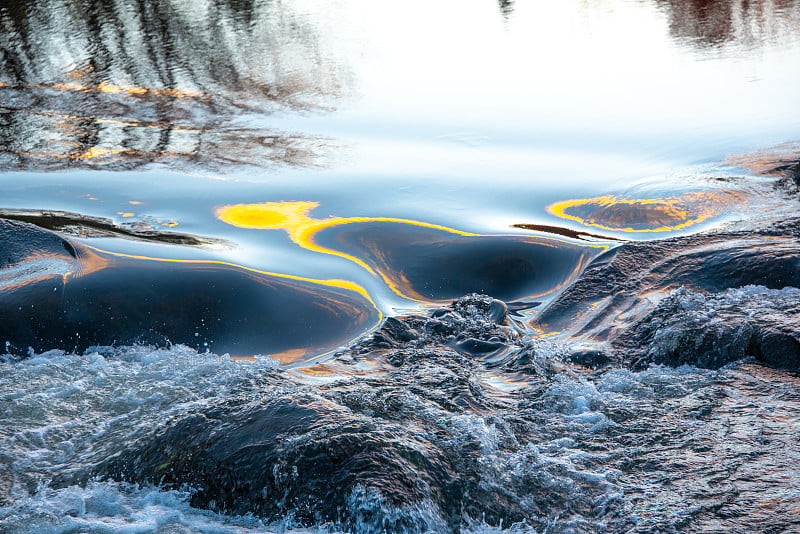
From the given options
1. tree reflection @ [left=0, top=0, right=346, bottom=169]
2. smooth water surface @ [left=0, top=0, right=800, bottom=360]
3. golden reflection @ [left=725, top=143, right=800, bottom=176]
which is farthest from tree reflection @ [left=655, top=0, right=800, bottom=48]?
tree reflection @ [left=0, top=0, right=346, bottom=169]

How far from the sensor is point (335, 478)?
2.75 meters

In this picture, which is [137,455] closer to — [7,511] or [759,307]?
[7,511]

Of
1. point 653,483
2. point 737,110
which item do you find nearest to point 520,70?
point 737,110

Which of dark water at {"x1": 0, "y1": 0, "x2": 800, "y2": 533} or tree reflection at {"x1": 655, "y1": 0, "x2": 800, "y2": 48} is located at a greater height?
tree reflection at {"x1": 655, "y1": 0, "x2": 800, "y2": 48}

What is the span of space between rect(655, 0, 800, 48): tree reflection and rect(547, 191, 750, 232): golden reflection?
647 centimetres

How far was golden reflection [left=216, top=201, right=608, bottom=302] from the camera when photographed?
212 inches

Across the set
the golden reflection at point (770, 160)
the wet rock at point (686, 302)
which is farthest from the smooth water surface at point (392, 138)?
the wet rock at point (686, 302)

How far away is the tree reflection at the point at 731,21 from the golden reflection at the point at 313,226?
25.9 ft

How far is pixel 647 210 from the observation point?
6.19 meters

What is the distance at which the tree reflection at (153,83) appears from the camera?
742cm

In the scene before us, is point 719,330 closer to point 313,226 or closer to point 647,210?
point 647,210

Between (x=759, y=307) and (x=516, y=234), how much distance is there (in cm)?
215

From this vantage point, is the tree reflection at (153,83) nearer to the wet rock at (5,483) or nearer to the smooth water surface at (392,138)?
the smooth water surface at (392,138)

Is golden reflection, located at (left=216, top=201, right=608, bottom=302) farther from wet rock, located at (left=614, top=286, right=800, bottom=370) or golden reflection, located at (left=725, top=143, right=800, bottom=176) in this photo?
golden reflection, located at (left=725, top=143, right=800, bottom=176)
